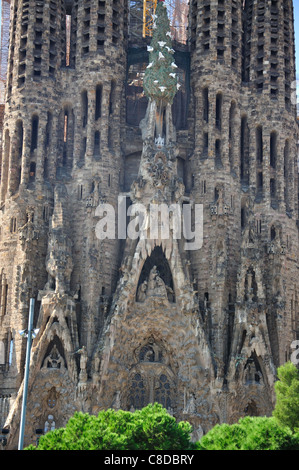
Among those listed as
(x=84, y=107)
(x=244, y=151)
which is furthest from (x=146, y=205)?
(x=244, y=151)

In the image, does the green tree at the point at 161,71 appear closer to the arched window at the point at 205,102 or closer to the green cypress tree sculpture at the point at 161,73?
the green cypress tree sculpture at the point at 161,73

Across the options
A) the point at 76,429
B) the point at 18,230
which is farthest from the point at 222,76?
the point at 76,429

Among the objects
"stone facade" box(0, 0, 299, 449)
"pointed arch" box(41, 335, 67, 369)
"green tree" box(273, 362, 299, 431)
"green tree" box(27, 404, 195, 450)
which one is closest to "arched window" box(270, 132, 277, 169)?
"stone facade" box(0, 0, 299, 449)

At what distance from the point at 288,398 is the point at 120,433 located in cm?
711

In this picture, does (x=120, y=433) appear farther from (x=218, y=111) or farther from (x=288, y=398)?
(x=218, y=111)

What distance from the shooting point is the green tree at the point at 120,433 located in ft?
85.1

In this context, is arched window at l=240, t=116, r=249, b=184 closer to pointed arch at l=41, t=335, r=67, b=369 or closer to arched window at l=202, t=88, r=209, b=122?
arched window at l=202, t=88, r=209, b=122

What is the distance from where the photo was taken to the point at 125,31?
145 ft

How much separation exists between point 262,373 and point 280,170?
973 centimetres

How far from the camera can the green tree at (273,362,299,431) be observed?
31188 millimetres

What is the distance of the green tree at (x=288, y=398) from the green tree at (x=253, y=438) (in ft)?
12.3

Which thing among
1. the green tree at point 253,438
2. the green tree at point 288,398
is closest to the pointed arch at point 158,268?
the green tree at point 288,398
